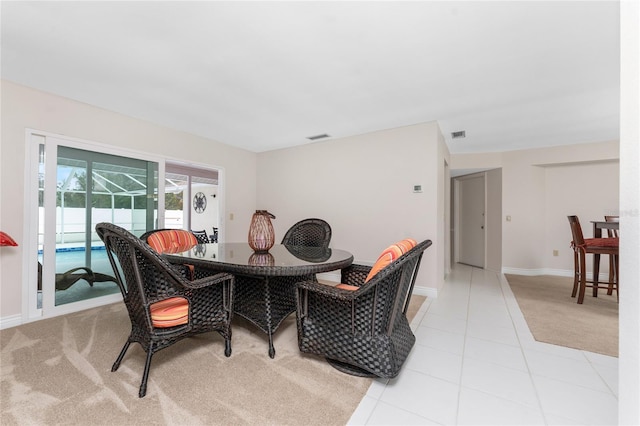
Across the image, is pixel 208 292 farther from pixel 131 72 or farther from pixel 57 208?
pixel 57 208

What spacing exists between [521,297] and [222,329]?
373cm

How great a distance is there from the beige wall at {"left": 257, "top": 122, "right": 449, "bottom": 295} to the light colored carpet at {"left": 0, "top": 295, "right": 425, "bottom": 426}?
212 cm

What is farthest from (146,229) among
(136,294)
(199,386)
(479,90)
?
(479,90)

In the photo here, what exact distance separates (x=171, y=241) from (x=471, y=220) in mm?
5702

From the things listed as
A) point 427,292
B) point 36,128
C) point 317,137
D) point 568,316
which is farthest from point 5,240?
point 568,316

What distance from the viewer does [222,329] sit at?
6.29ft

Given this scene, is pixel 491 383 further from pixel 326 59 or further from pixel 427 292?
pixel 326 59

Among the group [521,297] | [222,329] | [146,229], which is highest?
[146,229]

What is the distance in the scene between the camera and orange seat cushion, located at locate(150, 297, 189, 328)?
162cm

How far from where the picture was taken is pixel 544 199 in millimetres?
4953

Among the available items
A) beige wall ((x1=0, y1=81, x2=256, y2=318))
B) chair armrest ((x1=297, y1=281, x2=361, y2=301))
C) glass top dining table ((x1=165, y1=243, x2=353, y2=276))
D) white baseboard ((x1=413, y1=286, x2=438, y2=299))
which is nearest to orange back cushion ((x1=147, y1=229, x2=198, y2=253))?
glass top dining table ((x1=165, y1=243, x2=353, y2=276))

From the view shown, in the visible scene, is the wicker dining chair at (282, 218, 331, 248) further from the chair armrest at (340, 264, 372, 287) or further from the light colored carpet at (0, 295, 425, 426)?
the light colored carpet at (0, 295, 425, 426)

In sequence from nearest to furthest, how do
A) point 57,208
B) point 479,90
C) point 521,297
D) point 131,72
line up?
point 131,72
point 479,90
point 57,208
point 521,297

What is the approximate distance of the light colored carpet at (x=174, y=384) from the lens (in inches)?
54.9
